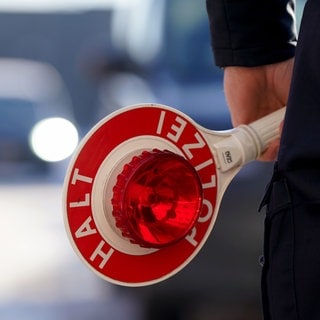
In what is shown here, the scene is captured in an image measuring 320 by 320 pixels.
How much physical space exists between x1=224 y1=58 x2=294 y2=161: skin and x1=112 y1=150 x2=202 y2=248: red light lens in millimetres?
432

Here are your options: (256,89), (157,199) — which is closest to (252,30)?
(256,89)

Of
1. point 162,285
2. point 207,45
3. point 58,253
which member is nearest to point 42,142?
point 58,253

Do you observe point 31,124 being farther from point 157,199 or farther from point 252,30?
point 157,199

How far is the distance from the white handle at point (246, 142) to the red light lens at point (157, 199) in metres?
0.11

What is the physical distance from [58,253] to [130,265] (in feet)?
21.8

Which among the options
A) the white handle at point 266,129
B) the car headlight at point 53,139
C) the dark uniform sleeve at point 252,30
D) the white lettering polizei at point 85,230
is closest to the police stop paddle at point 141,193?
the white lettering polizei at point 85,230

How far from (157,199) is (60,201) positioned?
3791 millimetres

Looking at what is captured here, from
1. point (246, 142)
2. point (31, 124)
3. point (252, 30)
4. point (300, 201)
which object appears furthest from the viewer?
point (31, 124)

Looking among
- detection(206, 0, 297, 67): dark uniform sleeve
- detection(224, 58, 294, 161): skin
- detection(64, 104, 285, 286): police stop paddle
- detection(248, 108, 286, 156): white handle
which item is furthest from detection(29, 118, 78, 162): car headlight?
detection(64, 104, 285, 286): police stop paddle

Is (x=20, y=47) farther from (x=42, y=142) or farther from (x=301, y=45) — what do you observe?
(x=301, y=45)

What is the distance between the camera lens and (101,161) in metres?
2.06

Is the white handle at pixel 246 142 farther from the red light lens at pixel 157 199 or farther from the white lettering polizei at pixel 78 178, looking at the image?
the white lettering polizei at pixel 78 178

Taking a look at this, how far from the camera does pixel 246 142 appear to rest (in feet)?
7.38

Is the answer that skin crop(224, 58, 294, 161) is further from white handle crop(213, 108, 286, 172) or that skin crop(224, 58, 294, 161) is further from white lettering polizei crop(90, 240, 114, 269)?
white lettering polizei crop(90, 240, 114, 269)
